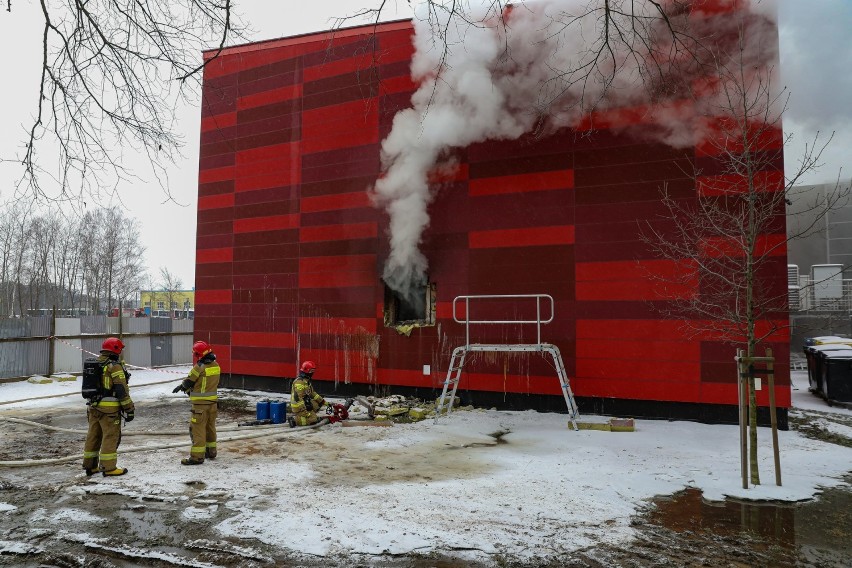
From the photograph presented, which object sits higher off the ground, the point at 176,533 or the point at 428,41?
the point at 428,41

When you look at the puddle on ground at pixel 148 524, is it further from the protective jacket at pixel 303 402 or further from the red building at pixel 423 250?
the red building at pixel 423 250

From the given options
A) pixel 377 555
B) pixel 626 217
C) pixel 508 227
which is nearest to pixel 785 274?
pixel 626 217

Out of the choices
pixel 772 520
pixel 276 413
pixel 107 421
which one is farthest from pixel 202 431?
pixel 772 520

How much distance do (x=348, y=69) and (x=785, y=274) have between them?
9535 mm

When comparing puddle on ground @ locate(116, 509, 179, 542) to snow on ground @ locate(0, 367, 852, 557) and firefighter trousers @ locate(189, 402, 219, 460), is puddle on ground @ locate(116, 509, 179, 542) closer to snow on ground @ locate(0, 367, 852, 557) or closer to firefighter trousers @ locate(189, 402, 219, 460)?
snow on ground @ locate(0, 367, 852, 557)

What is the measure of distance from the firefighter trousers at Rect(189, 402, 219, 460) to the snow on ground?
198 millimetres

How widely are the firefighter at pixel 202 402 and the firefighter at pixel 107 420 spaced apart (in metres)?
0.63

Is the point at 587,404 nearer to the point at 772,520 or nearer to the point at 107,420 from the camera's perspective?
the point at 772,520

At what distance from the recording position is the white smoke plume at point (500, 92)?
816 cm

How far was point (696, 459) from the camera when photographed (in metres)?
6.28

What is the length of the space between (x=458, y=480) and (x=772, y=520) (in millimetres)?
2844

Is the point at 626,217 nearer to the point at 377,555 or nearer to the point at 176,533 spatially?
the point at 377,555

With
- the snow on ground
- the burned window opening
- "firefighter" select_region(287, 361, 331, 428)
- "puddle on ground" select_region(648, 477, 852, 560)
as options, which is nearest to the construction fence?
the snow on ground

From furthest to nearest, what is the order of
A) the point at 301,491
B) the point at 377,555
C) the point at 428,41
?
the point at 428,41 < the point at 301,491 < the point at 377,555
